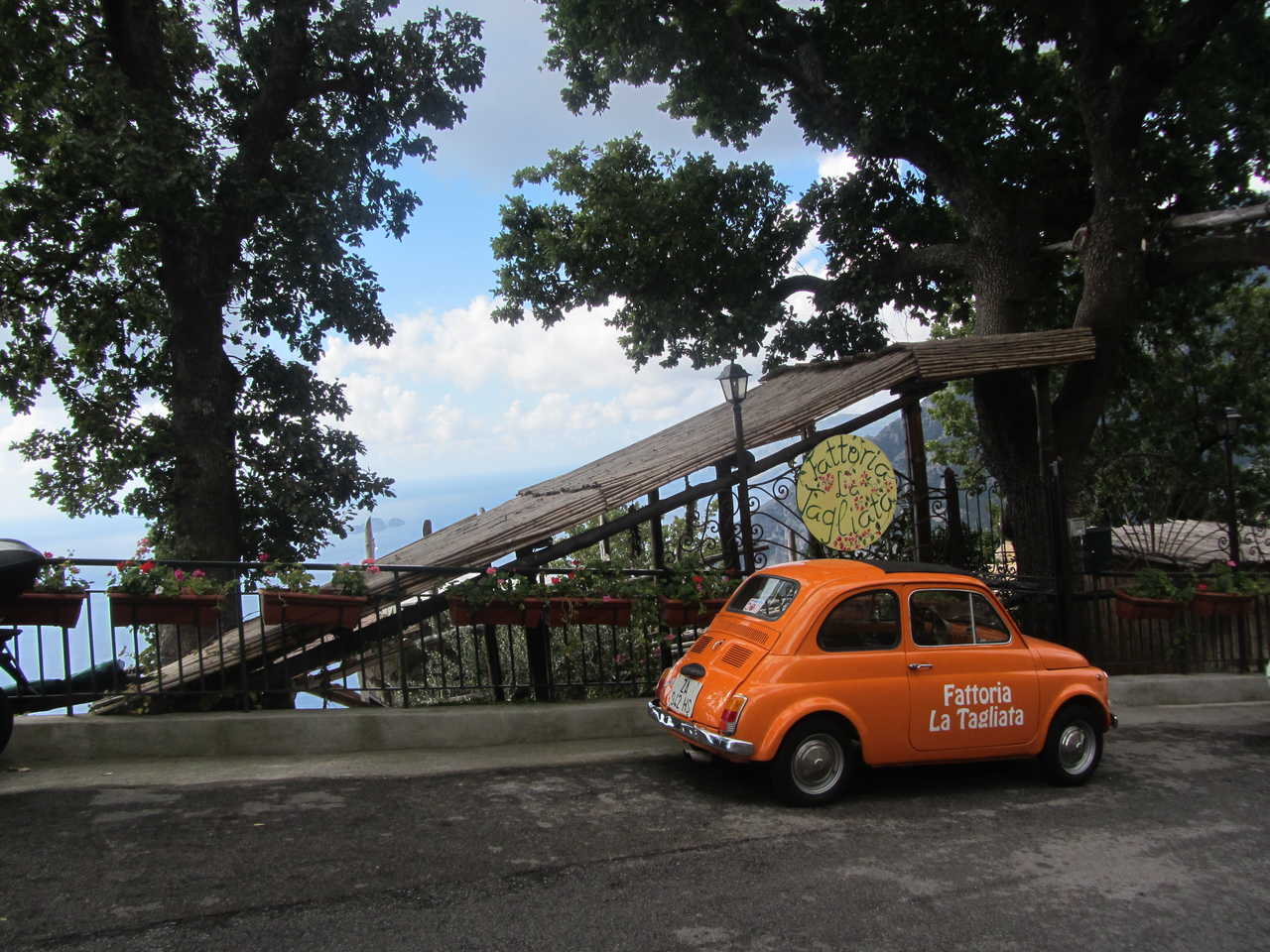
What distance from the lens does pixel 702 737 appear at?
20.1 ft

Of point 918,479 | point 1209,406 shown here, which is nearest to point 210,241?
point 918,479

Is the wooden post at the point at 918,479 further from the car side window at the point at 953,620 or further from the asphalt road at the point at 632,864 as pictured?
the asphalt road at the point at 632,864

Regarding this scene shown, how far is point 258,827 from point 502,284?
1228 centimetres

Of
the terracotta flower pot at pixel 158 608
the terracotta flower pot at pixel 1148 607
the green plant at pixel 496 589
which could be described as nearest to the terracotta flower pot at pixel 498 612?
the green plant at pixel 496 589

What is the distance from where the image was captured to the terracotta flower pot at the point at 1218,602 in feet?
31.8

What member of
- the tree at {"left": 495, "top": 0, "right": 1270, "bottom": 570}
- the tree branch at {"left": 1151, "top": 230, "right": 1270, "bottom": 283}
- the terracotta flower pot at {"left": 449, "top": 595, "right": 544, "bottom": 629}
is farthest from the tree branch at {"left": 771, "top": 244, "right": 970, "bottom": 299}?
the terracotta flower pot at {"left": 449, "top": 595, "right": 544, "bottom": 629}

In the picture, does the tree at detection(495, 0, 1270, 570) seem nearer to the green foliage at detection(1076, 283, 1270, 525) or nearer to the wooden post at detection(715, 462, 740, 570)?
the wooden post at detection(715, 462, 740, 570)

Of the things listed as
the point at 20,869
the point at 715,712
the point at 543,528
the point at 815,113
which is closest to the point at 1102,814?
the point at 715,712

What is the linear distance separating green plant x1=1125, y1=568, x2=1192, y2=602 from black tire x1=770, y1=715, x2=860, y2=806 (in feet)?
16.1

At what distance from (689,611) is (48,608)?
492 centimetres

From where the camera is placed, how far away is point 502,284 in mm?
16375

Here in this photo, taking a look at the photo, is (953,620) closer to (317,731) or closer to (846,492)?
(846,492)

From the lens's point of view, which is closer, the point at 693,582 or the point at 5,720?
the point at 5,720

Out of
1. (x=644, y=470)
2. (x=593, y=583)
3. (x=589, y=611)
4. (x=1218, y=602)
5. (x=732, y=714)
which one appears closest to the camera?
(x=732, y=714)
